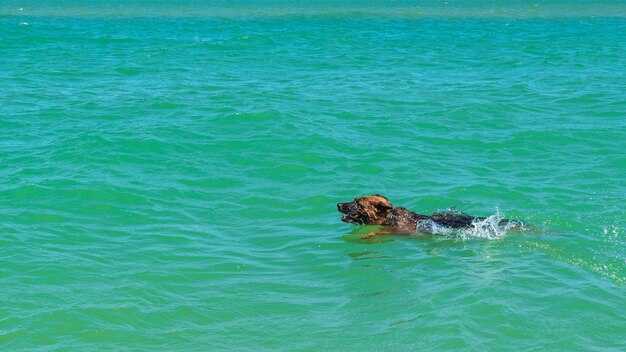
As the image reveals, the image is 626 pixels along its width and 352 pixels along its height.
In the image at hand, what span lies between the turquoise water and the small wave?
19cm

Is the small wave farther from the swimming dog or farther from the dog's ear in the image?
the dog's ear

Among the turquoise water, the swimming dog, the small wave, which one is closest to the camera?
the turquoise water

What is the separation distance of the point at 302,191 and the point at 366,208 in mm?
2995

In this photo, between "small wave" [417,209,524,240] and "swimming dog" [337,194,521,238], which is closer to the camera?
"small wave" [417,209,524,240]

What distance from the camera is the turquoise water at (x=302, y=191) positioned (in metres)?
11.0

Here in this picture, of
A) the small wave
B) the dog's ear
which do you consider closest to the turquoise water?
the small wave

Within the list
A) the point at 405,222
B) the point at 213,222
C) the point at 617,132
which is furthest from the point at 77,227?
the point at 617,132

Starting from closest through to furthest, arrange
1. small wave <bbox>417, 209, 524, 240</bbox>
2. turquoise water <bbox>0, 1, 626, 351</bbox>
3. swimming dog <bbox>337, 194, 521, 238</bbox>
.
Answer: turquoise water <bbox>0, 1, 626, 351</bbox> < small wave <bbox>417, 209, 524, 240</bbox> < swimming dog <bbox>337, 194, 521, 238</bbox>

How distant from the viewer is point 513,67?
30641 millimetres

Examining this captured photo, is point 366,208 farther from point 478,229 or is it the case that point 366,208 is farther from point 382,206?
point 478,229

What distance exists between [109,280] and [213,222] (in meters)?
3.16

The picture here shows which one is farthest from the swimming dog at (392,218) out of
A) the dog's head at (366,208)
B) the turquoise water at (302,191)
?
the turquoise water at (302,191)

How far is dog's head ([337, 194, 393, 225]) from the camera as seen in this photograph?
47.0 feet

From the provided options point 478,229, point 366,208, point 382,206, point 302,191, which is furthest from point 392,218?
point 302,191
